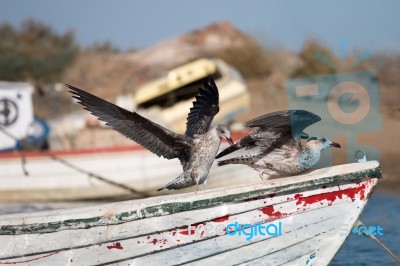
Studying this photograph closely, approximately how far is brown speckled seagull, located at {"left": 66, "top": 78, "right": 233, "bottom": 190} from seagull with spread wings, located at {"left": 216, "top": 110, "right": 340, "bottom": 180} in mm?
383

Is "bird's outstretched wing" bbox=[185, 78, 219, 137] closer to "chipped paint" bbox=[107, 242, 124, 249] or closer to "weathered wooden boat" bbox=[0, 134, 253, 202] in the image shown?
"chipped paint" bbox=[107, 242, 124, 249]

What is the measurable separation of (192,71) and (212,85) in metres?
9.47

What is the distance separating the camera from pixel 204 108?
726 cm

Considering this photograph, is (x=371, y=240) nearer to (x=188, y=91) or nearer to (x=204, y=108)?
(x=204, y=108)

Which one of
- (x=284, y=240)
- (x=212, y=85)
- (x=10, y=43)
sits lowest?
→ (x=284, y=240)

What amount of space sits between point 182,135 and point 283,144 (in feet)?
3.39

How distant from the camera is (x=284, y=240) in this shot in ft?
19.8

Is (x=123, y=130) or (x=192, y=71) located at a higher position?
(x=192, y=71)

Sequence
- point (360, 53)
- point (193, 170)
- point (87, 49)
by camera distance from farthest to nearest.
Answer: point (87, 49), point (360, 53), point (193, 170)

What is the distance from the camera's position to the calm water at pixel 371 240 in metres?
8.52

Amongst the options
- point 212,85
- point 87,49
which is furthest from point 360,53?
point 87,49

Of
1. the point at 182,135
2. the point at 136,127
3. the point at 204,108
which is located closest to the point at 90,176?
the point at 204,108

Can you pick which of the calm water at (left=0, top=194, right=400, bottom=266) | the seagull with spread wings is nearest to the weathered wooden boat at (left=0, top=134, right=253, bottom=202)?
the calm water at (left=0, top=194, right=400, bottom=266)

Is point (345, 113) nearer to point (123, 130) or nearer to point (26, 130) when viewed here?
point (123, 130)
